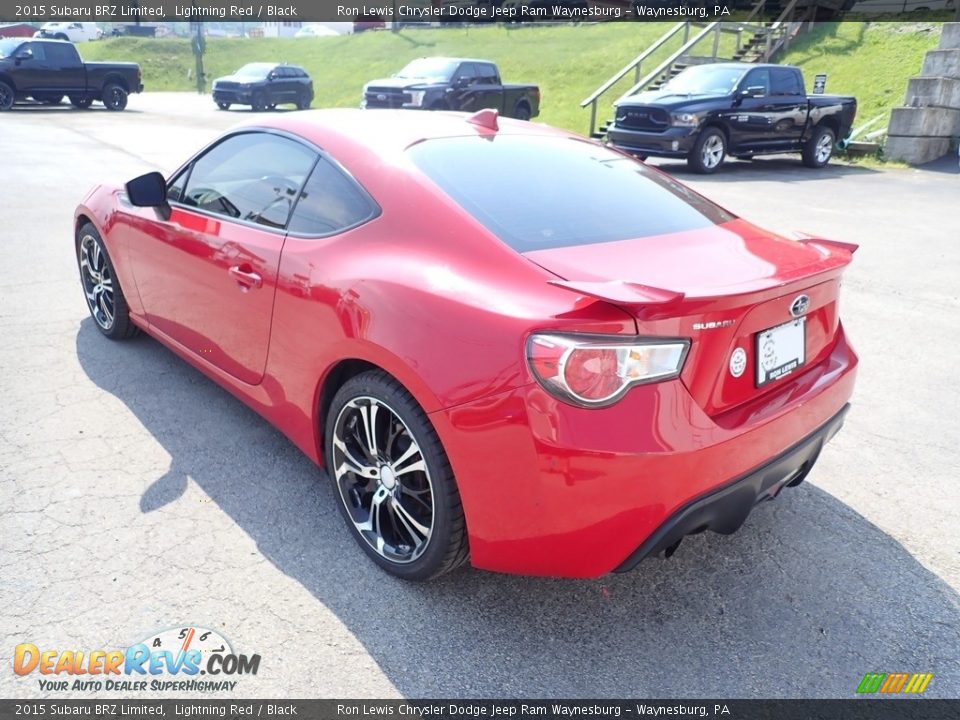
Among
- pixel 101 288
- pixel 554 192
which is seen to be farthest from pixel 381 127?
pixel 101 288

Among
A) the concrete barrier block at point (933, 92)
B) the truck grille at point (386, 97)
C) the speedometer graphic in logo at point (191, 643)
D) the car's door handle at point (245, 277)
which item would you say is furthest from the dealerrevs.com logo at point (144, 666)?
the truck grille at point (386, 97)

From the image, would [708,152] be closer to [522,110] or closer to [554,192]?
[522,110]

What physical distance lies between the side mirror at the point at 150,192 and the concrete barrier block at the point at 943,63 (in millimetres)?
17239

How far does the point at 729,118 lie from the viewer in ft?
43.4

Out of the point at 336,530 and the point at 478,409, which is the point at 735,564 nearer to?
the point at 478,409

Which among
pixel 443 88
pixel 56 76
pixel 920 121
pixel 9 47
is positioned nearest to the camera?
pixel 920 121

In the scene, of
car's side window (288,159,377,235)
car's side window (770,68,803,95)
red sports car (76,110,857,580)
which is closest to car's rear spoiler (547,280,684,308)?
red sports car (76,110,857,580)

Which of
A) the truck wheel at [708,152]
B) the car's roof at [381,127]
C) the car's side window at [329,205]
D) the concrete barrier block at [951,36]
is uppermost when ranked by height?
the concrete barrier block at [951,36]

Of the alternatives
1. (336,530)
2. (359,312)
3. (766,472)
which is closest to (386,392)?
(359,312)

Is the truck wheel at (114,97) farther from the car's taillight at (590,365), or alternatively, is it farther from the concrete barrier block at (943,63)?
the car's taillight at (590,365)

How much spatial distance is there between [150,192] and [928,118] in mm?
15759

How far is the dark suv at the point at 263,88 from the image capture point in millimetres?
26188

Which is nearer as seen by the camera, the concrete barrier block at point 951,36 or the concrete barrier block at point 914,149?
the concrete barrier block at point 914,149

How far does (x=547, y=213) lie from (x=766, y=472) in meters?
1.14
